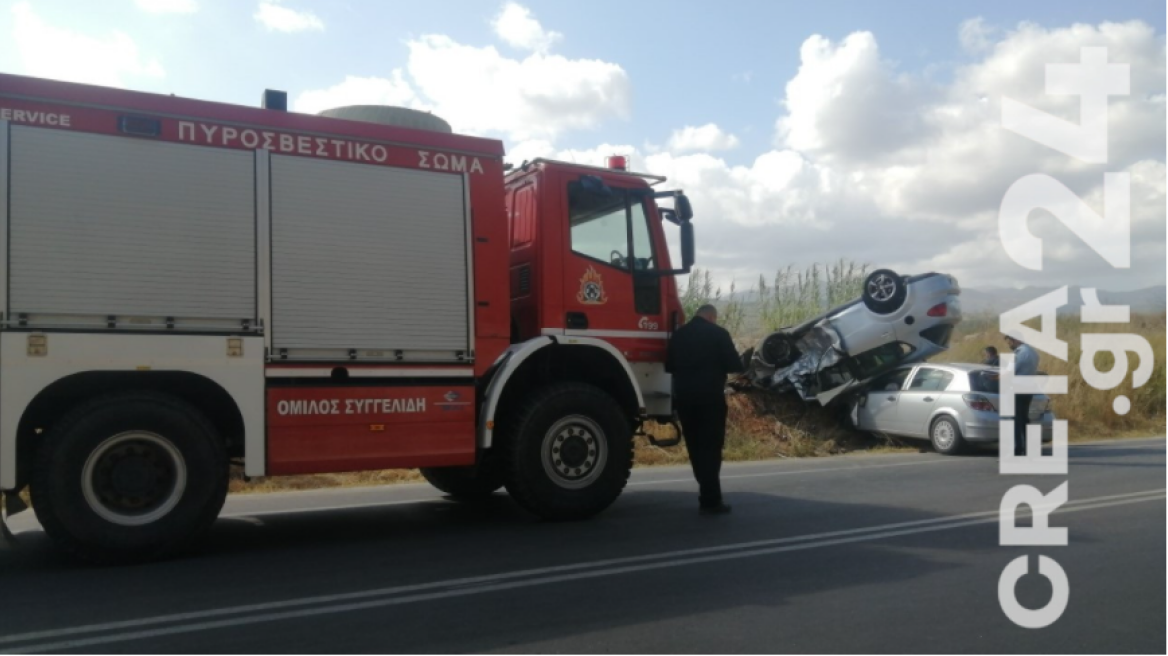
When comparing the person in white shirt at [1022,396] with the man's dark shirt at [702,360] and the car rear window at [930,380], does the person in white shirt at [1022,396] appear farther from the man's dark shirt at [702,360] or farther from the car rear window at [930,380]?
the man's dark shirt at [702,360]

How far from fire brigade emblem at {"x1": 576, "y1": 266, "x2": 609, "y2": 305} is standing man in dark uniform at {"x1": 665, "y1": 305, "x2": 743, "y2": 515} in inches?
31.7

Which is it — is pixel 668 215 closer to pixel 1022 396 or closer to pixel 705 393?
pixel 705 393

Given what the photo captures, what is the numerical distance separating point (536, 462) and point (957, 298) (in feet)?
33.0

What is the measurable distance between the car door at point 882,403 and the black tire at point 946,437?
79 cm

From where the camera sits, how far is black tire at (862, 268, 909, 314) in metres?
15.3

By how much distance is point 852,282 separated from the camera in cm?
2183

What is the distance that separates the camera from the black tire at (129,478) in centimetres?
623

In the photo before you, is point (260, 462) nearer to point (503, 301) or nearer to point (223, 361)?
point (223, 361)

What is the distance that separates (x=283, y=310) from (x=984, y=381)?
11.5 metres

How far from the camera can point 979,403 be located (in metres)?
14.6

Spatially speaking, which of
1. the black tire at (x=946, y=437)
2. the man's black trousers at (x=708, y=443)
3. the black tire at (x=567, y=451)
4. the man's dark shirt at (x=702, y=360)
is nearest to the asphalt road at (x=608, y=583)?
the black tire at (x=567, y=451)

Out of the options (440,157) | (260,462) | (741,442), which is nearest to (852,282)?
(741,442)

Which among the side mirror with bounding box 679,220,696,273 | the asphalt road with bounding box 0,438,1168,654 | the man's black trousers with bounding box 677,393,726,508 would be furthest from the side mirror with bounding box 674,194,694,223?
the asphalt road with bounding box 0,438,1168,654

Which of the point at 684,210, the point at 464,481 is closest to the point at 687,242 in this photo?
the point at 684,210
